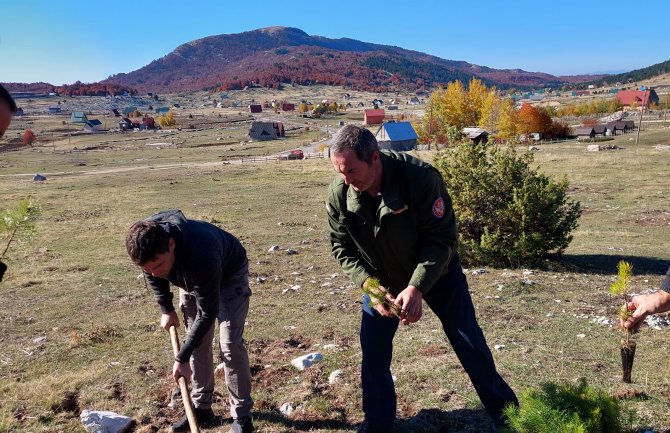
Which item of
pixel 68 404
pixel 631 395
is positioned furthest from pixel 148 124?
pixel 631 395

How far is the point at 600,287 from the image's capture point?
A: 7.38m

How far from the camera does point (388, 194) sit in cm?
333

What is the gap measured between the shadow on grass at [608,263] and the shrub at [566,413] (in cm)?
618

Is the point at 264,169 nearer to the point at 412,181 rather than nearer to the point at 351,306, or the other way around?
the point at 351,306

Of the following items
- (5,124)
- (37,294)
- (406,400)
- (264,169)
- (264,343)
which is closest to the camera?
(5,124)

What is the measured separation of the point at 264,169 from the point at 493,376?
32.9 metres

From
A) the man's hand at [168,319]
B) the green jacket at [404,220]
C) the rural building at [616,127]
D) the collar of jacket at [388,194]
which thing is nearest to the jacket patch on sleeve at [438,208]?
the green jacket at [404,220]

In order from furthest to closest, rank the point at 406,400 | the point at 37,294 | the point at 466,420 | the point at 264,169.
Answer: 1. the point at 264,169
2. the point at 37,294
3. the point at 406,400
4. the point at 466,420

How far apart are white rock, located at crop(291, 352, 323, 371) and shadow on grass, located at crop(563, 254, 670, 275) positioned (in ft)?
17.7

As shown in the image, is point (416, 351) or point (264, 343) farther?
point (264, 343)

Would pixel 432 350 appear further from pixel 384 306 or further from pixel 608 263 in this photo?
pixel 608 263

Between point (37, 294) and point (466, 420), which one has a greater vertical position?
point (466, 420)

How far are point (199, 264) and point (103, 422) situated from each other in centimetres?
190

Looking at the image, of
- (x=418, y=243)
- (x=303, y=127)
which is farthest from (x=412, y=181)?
(x=303, y=127)
